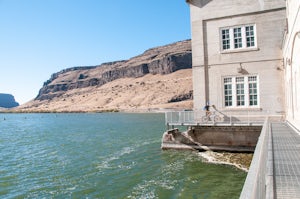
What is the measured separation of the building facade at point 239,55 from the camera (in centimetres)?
2098

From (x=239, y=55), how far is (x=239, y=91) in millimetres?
2662

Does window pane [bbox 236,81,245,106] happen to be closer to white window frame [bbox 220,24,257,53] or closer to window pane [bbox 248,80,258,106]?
window pane [bbox 248,80,258,106]

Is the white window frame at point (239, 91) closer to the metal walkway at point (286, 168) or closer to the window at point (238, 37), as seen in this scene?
the window at point (238, 37)

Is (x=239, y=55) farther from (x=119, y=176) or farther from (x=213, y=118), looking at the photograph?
(x=119, y=176)

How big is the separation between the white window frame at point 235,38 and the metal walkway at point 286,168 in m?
12.6

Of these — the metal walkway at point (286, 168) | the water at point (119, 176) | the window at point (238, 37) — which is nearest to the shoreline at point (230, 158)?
the water at point (119, 176)

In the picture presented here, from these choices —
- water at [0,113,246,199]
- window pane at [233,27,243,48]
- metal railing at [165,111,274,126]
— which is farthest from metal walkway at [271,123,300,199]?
window pane at [233,27,243,48]

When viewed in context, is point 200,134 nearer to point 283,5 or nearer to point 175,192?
point 175,192

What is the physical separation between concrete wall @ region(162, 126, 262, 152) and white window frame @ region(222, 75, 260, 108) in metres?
2.16

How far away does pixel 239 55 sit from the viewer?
21.9 m

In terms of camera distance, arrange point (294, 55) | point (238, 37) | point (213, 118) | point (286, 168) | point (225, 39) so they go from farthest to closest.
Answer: point (225, 39), point (238, 37), point (213, 118), point (294, 55), point (286, 168)

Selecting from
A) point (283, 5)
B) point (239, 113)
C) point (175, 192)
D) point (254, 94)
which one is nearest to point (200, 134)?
point (239, 113)

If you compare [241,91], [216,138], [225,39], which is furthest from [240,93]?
[225,39]

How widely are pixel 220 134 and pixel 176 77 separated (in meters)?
161
